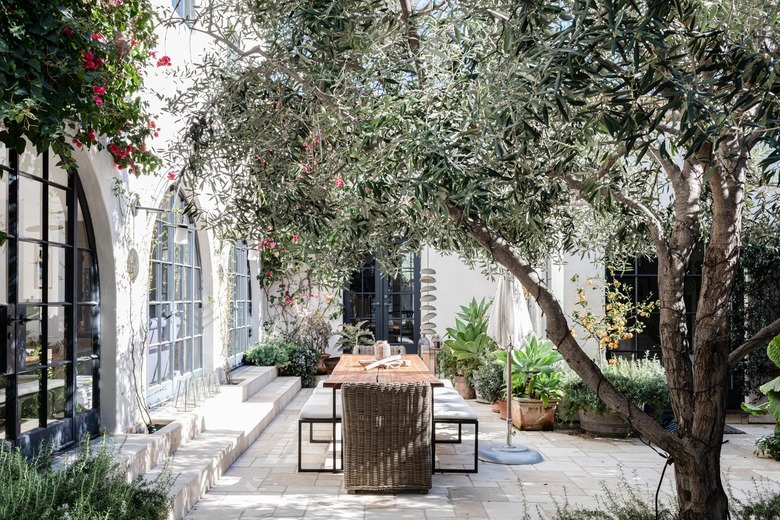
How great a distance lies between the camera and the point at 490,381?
9.43 metres

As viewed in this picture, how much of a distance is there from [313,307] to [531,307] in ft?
13.1

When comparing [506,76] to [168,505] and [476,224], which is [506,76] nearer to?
[476,224]

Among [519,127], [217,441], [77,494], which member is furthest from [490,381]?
[519,127]

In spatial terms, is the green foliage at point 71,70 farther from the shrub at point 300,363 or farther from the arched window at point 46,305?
the shrub at point 300,363

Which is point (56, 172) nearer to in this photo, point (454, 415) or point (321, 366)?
point (454, 415)

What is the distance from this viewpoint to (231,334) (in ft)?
33.4

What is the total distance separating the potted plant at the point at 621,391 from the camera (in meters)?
7.24

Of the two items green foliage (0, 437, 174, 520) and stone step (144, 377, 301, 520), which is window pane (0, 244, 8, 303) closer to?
green foliage (0, 437, 174, 520)

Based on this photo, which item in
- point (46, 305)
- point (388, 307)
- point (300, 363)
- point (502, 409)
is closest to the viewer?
point (46, 305)

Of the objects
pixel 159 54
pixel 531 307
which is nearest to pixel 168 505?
pixel 159 54

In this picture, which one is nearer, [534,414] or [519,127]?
[519,127]

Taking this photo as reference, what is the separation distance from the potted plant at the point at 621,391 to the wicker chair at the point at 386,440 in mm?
2521

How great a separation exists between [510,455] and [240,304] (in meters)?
5.84

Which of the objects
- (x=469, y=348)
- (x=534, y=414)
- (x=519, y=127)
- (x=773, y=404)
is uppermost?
(x=519, y=127)
